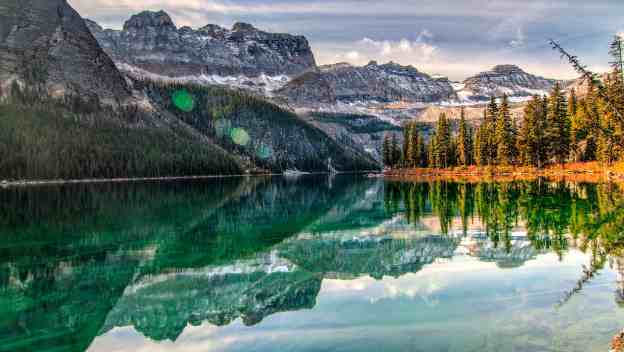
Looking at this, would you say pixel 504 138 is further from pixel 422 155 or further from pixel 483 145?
pixel 422 155

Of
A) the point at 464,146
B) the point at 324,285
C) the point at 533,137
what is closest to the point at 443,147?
the point at 464,146

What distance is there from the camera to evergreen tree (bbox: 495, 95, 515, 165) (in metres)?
118

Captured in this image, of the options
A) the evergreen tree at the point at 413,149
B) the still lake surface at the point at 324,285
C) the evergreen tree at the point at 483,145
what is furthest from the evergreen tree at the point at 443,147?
the still lake surface at the point at 324,285

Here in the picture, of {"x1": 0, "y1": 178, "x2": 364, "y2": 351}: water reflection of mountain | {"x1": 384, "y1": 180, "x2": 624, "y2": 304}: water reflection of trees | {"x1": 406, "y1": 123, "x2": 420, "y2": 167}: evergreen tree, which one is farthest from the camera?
{"x1": 406, "y1": 123, "x2": 420, "y2": 167}: evergreen tree

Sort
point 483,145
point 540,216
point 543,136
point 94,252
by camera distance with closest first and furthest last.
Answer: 1. point 94,252
2. point 540,216
3. point 543,136
4. point 483,145

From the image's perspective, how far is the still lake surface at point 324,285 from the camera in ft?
49.1

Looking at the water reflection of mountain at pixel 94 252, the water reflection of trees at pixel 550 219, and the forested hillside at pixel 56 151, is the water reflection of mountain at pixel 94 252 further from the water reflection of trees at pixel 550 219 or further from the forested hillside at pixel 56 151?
the forested hillside at pixel 56 151

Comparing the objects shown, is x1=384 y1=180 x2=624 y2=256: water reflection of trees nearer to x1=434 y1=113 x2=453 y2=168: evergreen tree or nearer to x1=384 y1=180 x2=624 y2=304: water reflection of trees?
x1=384 y1=180 x2=624 y2=304: water reflection of trees

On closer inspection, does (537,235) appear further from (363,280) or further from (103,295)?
(103,295)

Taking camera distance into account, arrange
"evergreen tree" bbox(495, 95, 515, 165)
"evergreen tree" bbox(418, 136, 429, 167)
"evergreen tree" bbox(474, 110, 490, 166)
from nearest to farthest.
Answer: "evergreen tree" bbox(495, 95, 515, 165) < "evergreen tree" bbox(474, 110, 490, 166) < "evergreen tree" bbox(418, 136, 429, 167)

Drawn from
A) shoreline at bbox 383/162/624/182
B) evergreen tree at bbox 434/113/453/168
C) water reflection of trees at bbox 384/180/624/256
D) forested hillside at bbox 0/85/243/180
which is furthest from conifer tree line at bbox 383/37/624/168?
forested hillside at bbox 0/85/243/180

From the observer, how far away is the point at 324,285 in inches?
857

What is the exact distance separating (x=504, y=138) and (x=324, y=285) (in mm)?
105137

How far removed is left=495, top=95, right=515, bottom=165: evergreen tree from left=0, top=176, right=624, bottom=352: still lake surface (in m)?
77.3
